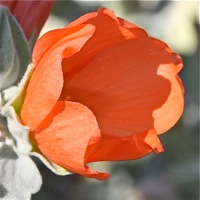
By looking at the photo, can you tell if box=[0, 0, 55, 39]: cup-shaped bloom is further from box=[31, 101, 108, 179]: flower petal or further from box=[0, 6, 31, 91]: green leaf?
box=[31, 101, 108, 179]: flower petal

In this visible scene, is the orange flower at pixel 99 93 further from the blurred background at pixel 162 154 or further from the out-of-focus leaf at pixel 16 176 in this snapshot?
the blurred background at pixel 162 154

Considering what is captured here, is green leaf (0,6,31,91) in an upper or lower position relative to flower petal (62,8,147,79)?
lower

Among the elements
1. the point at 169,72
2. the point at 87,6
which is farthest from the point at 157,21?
the point at 169,72

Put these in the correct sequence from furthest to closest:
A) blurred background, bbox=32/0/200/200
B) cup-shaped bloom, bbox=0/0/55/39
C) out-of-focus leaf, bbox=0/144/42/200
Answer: blurred background, bbox=32/0/200/200
cup-shaped bloom, bbox=0/0/55/39
out-of-focus leaf, bbox=0/144/42/200

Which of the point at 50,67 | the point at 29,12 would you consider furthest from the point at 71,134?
the point at 29,12

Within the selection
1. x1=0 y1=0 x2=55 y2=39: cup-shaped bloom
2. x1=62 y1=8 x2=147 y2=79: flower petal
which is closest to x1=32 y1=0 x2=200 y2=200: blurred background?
x1=0 y1=0 x2=55 y2=39: cup-shaped bloom

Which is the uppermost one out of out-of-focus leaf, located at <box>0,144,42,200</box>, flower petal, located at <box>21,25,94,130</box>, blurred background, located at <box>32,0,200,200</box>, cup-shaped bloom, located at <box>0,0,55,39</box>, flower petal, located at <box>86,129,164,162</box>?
flower petal, located at <box>21,25,94,130</box>

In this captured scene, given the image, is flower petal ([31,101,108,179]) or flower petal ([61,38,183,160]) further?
flower petal ([61,38,183,160])
